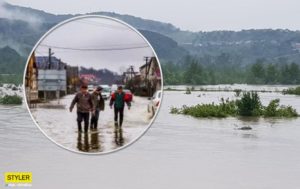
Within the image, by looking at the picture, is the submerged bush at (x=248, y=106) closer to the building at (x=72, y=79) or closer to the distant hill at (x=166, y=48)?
the building at (x=72, y=79)

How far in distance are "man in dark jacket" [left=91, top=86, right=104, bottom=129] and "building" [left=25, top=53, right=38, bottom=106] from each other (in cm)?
19

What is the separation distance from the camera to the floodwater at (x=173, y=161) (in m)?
5.33

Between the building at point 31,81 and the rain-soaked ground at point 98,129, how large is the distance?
0.11 feet

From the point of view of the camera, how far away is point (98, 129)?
6.54 feet

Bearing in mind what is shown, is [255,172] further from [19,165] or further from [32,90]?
[32,90]

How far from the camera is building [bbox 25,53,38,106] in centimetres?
194

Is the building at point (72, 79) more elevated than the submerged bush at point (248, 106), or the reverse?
the building at point (72, 79)

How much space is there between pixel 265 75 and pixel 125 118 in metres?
36.8

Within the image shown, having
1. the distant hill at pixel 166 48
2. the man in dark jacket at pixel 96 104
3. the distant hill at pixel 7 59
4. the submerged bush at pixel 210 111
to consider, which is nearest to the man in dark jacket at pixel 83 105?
the man in dark jacket at pixel 96 104

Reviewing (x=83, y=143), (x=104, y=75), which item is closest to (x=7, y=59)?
(x=83, y=143)

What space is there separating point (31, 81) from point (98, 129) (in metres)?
0.26

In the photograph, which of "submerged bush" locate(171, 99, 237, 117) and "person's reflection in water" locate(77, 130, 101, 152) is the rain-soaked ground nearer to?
"person's reflection in water" locate(77, 130, 101, 152)

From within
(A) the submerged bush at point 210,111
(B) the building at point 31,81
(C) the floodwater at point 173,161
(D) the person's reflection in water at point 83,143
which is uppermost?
(B) the building at point 31,81

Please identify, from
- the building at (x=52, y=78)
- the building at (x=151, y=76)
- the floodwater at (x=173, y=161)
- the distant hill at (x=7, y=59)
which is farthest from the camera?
the distant hill at (x=7, y=59)
